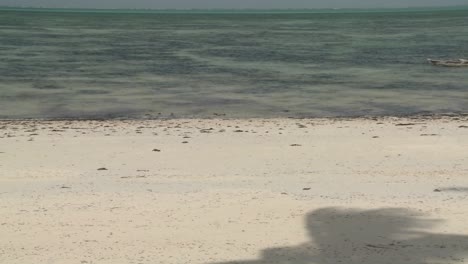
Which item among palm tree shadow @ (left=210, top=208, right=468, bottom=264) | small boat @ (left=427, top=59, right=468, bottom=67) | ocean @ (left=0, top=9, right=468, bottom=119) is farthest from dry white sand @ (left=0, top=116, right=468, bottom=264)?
small boat @ (left=427, top=59, right=468, bottom=67)

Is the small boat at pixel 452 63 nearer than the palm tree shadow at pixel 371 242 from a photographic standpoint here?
No

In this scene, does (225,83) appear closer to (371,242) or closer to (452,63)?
(452,63)

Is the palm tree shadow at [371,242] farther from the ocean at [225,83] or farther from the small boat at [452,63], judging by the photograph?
the small boat at [452,63]

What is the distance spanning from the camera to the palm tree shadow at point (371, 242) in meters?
6.15

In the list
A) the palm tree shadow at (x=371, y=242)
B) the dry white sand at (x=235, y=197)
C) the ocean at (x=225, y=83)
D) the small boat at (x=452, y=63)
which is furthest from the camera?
the small boat at (x=452, y=63)

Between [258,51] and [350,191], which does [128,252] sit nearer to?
[350,191]

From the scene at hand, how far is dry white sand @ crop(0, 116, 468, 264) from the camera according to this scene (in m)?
6.40

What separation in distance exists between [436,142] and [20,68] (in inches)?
729

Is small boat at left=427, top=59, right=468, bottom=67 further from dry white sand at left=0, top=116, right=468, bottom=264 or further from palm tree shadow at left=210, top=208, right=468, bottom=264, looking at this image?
palm tree shadow at left=210, top=208, right=468, bottom=264

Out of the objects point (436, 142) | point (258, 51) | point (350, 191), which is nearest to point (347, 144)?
point (436, 142)

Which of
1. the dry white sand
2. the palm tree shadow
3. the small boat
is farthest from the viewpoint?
the small boat

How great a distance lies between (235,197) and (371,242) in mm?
1884

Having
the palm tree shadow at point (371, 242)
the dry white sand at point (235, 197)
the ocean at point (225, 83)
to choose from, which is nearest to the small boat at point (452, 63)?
the ocean at point (225, 83)

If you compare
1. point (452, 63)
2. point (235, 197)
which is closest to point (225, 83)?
point (452, 63)
